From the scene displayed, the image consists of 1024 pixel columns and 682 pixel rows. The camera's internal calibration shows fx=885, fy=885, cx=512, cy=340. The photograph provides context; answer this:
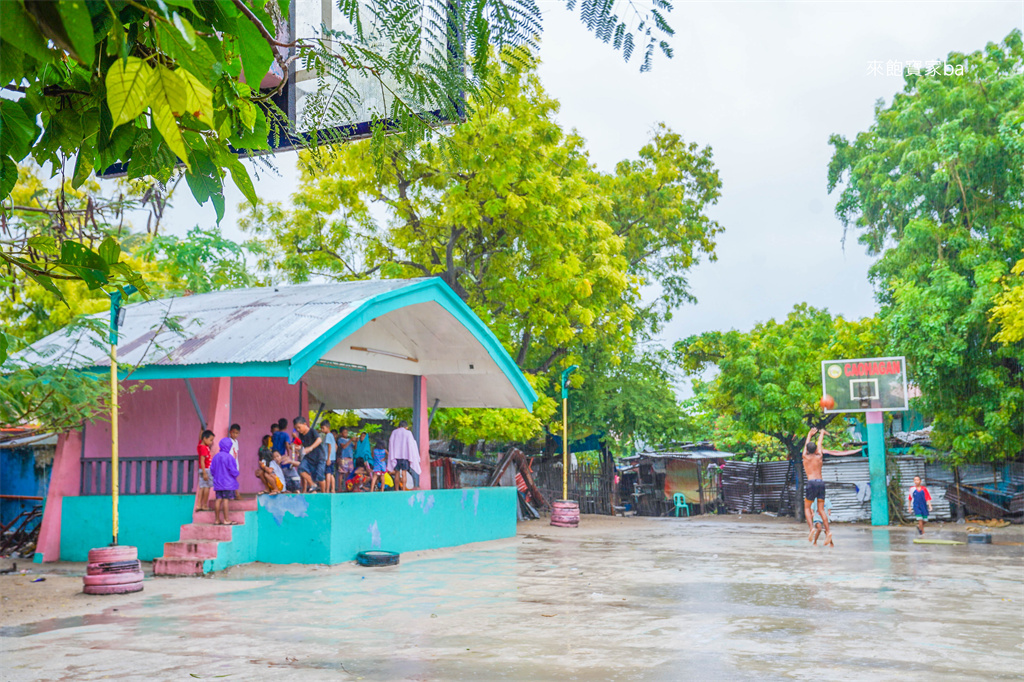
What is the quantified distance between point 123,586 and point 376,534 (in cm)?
447

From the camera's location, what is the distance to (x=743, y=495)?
29.3 m

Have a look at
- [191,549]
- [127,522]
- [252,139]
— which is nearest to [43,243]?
[252,139]

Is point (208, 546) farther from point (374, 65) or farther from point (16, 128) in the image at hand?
point (16, 128)

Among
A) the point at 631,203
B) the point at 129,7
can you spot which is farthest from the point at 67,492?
the point at 631,203

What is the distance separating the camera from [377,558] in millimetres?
12953

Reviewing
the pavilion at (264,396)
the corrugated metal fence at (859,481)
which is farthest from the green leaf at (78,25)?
the corrugated metal fence at (859,481)

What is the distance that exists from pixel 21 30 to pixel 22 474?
62.8 feet

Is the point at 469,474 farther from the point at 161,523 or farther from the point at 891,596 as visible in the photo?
the point at 891,596

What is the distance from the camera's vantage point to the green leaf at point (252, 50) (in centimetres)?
219

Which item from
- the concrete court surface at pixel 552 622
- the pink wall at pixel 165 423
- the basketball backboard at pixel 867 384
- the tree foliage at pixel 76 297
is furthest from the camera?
the basketball backboard at pixel 867 384

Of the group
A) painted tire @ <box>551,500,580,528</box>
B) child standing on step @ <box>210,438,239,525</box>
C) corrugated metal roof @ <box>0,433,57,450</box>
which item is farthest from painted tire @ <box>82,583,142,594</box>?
painted tire @ <box>551,500,580,528</box>

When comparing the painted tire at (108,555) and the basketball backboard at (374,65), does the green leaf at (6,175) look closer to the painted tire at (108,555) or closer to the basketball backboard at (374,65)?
the basketball backboard at (374,65)

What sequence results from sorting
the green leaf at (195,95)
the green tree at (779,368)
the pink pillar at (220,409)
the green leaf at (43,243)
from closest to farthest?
the green leaf at (195,95)
the green leaf at (43,243)
the pink pillar at (220,409)
the green tree at (779,368)

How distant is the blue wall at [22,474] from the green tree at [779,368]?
61.0 feet
